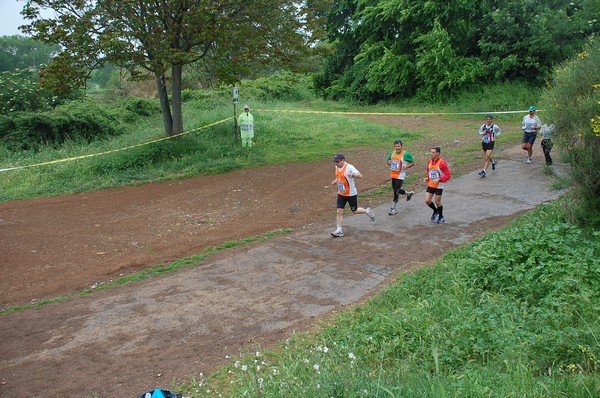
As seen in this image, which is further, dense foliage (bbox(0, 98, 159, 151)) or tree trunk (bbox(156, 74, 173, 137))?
dense foliage (bbox(0, 98, 159, 151))

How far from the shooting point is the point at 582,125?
7.43 m

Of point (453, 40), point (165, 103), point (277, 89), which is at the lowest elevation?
point (165, 103)

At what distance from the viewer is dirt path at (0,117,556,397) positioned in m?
6.14

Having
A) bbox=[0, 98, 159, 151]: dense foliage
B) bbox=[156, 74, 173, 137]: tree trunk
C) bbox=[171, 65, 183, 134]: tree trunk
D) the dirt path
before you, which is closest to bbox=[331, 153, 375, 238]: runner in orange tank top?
the dirt path

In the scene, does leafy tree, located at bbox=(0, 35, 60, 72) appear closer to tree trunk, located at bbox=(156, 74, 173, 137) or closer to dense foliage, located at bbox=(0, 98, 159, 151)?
dense foliage, located at bbox=(0, 98, 159, 151)

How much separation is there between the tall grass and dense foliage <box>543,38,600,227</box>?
0.48 m

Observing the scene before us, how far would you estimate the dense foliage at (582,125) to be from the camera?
7355mm

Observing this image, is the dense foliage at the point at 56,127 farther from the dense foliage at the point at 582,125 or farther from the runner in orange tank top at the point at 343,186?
the dense foliage at the point at 582,125

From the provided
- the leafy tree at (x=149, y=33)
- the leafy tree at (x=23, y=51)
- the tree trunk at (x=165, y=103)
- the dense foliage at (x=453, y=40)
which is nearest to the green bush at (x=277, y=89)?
the dense foliage at (x=453, y=40)

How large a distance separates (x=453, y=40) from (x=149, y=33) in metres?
17.4

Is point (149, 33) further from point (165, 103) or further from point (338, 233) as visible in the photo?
point (338, 233)

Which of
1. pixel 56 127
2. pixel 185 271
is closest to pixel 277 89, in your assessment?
pixel 56 127

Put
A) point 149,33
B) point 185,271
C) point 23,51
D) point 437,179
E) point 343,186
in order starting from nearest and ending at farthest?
point 185,271, point 343,186, point 437,179, point 149,33, point 23,51

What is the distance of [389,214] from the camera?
426 inches
